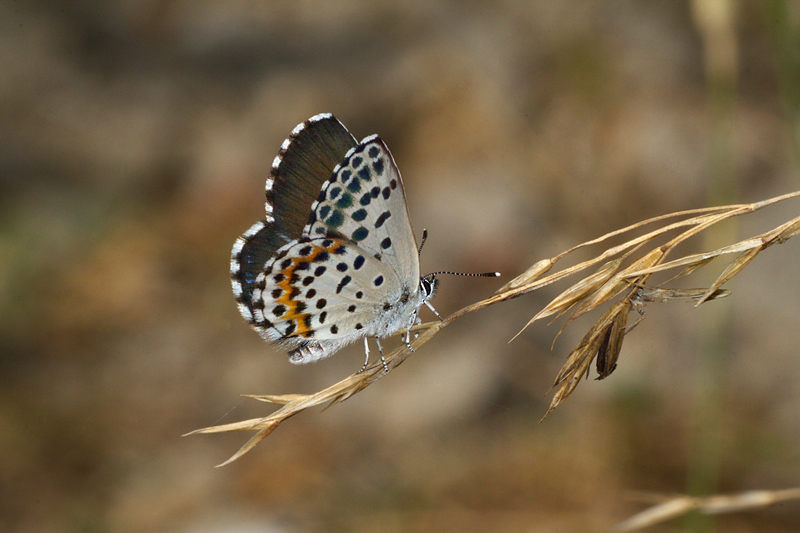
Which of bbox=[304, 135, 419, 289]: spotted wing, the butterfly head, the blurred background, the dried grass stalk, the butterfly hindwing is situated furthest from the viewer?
the blurred background

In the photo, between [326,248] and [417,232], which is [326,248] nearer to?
[326,248]

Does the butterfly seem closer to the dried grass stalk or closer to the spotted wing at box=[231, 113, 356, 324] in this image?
the spotted wing at box=[231, 113, 356, 324]

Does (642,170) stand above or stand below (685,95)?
below

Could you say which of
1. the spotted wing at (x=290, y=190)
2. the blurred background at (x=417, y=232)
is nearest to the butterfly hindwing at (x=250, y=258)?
the spotted wing at (x=290, y=190)

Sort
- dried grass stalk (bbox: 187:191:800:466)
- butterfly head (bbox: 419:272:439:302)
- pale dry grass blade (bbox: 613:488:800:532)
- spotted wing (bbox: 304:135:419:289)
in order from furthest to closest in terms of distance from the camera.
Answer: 1. butterfly head (bbox: 419:272:439:302)
2. spotted wing (bbox: 304:135:419:289)
3. pale dry grass blade (bbox: 613:488:800:532)
4. dried grass stalk (bbox: 187:191:800:466)

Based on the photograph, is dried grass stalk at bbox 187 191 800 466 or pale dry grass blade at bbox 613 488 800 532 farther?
pale dry grass blade at bbox 613 488 800 532

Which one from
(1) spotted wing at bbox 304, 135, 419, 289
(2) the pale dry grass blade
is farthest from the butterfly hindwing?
(2) the pale dry grass blade

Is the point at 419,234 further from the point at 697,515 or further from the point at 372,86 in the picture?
the point at 697,515

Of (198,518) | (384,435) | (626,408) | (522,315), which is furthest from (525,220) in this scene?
(198,518)
